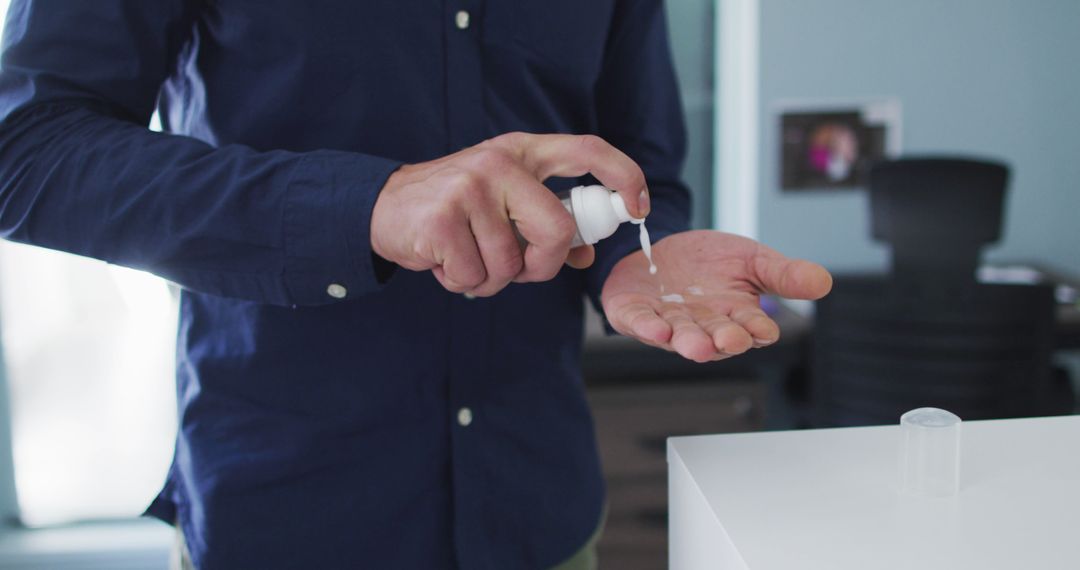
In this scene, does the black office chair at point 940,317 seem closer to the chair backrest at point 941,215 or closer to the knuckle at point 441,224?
the chair backrest at point 941,215

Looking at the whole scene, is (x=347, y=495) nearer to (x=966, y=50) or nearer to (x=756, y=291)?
(x=756, y=291)

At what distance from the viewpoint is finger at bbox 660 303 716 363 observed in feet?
2.15

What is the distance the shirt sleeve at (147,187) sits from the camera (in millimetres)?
697

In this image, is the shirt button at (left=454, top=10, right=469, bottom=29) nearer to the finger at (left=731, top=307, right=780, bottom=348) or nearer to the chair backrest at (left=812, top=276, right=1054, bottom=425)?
the finger at (left=731, top=307, right=780, bottom=348)

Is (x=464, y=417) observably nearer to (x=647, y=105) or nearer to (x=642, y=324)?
(x=642, y=324)

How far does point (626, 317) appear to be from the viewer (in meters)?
A: 0.75

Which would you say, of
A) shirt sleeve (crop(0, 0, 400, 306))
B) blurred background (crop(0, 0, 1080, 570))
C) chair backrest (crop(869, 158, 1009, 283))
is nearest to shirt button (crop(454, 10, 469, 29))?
shirt sleeve (crop(0, 0, 400, 306))

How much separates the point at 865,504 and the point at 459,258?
0.34m

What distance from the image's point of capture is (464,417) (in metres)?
0.88

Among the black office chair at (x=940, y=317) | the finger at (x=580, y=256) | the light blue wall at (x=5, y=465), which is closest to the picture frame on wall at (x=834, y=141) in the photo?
the black office chair at (x=940, y=317)

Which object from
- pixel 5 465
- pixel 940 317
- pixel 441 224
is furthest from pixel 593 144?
pixel 5 465

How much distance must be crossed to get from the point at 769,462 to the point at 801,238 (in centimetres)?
196

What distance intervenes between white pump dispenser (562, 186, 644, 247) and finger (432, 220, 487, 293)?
0.32 ft

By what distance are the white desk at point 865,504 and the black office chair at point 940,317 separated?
1148 mm
